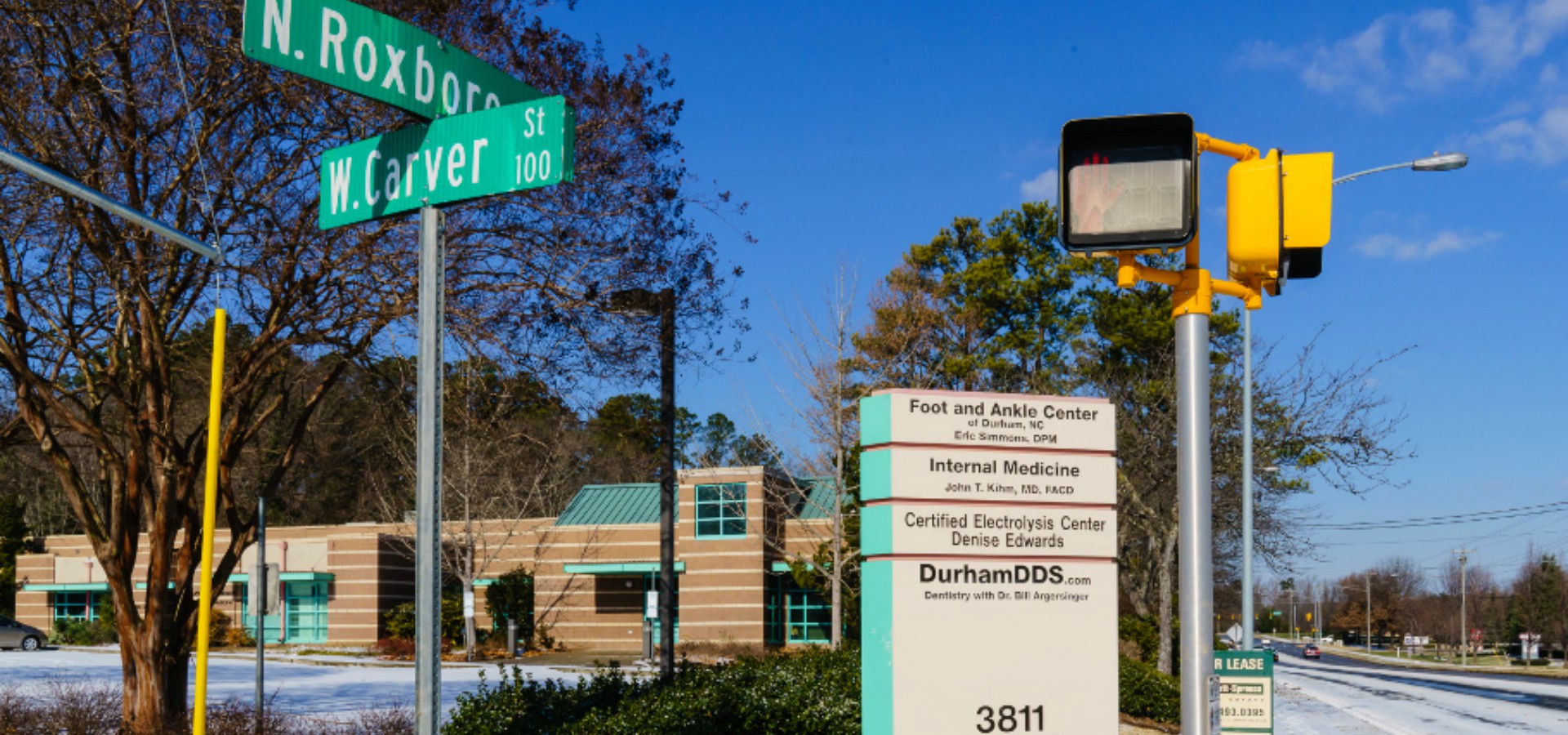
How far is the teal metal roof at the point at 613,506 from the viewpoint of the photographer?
163ft

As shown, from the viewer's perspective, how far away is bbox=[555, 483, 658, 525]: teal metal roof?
49531 millimetres

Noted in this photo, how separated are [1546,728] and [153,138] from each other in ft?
92.2

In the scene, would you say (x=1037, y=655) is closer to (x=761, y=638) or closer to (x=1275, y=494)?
(x=1275, y=494)

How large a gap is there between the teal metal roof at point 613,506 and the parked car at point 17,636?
18.9m

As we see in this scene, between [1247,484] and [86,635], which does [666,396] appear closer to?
[1247,484]

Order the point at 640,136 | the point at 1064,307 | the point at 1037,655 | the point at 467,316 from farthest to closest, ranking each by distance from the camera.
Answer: the point at 1064,307 < the point at 640,136 < the point at 467,316 < the point at 1037,655

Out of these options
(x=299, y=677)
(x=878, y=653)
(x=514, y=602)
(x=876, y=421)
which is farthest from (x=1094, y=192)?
(x=514, y=602)

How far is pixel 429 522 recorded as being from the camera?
5348 mm

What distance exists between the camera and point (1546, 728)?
27.8 metres

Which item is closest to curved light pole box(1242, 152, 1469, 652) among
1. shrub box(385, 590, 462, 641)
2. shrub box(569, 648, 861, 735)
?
shrub box(569, 648, 861, 735)

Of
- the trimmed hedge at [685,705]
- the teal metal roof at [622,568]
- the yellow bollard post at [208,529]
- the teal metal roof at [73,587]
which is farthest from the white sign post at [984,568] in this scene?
the teal metal roof at [73,587]

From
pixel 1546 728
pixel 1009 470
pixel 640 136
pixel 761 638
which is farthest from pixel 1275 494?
pixel 1009 470

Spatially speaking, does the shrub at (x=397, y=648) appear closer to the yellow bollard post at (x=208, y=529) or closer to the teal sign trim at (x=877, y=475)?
the yellow bollard post at (x=208, y=529)

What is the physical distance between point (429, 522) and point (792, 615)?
42.1 meters
